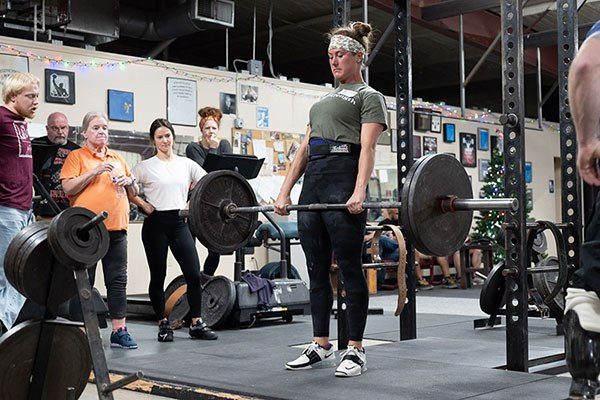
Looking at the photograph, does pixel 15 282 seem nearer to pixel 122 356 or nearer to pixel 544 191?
pixel 122 356

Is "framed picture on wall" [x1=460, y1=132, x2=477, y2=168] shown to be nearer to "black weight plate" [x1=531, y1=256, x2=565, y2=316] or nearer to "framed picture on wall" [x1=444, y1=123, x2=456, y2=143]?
"framed picture on wall" [x1=444, y1=123, x2=456, y2=143]

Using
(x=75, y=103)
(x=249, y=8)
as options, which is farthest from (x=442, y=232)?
(x=249, y=8)

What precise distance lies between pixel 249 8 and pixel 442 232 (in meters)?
6.96

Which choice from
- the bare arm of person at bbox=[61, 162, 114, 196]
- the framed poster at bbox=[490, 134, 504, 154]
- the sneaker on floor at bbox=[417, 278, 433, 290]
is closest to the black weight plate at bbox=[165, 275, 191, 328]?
the bare arm of person at bbox=[61, 162, 114, 196]

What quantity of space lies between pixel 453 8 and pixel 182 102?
2.69 m

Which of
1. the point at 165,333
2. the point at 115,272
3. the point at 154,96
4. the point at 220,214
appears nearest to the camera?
the point at 220,214

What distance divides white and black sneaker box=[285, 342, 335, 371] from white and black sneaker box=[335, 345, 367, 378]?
0.17m

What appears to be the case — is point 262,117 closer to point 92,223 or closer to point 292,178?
point 292,178

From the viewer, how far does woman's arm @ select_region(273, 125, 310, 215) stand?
366 centimetres

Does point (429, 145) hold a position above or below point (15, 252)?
above

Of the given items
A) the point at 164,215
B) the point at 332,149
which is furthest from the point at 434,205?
the point at 164,215

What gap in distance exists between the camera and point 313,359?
361cm

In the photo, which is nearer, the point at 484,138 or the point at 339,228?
the point at 339,228

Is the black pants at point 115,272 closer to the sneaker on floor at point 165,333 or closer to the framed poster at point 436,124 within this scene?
the sneaker on floor at point 165,333
